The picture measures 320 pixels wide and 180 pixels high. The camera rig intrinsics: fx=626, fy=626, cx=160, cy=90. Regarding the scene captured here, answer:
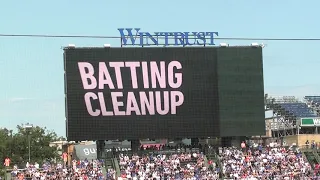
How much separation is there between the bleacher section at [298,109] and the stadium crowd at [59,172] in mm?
35900

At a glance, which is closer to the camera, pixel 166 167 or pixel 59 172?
pixel 59 172

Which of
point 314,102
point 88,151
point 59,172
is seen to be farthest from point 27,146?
point 314,102

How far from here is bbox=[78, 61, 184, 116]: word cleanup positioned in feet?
113

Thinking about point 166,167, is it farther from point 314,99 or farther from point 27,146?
A: point 314,99

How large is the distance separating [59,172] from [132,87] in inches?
240

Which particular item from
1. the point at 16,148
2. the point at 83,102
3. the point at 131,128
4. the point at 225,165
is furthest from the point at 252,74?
the point at 16,148

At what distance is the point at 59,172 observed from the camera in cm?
3350

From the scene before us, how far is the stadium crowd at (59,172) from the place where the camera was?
33.1 m

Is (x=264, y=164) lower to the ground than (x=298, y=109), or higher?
lower

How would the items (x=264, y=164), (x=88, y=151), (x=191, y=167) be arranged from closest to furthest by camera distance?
(x=191, y=167) → (x=264, y=164) → (x=88, y=151)

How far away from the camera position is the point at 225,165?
35188 millimetres

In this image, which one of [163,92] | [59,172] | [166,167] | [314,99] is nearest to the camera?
[59,172]

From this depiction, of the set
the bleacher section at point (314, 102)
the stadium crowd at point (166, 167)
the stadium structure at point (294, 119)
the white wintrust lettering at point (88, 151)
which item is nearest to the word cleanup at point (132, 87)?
the stadium crowd at point (166, 167)

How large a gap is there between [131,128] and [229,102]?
18.8ft
